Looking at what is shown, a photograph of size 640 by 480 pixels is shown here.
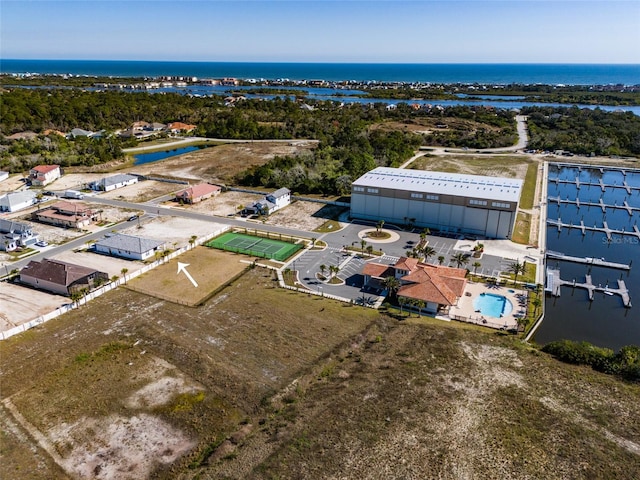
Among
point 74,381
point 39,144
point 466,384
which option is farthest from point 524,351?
point 39,144

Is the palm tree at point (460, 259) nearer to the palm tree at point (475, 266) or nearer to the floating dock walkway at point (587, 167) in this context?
the palm tree at point (475, 266)

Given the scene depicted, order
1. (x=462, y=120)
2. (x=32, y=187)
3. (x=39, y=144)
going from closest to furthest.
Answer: (x=32, y=187), (x=39, y=144), (x=462, y=120)

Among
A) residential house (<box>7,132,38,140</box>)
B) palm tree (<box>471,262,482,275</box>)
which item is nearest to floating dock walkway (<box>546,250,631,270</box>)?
palm tree (<box>471,262,482,275</box>)

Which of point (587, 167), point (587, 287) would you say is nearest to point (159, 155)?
point (587, 287)

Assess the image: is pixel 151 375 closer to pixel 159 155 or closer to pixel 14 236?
pixel 14 236

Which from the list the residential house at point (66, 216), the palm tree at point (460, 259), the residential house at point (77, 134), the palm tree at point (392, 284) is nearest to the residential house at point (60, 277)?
the residential house at point (66, 216)

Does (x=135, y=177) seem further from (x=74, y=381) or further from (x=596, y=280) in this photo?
(x=596, y=280)

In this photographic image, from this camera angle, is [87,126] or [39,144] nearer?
[39,144]
